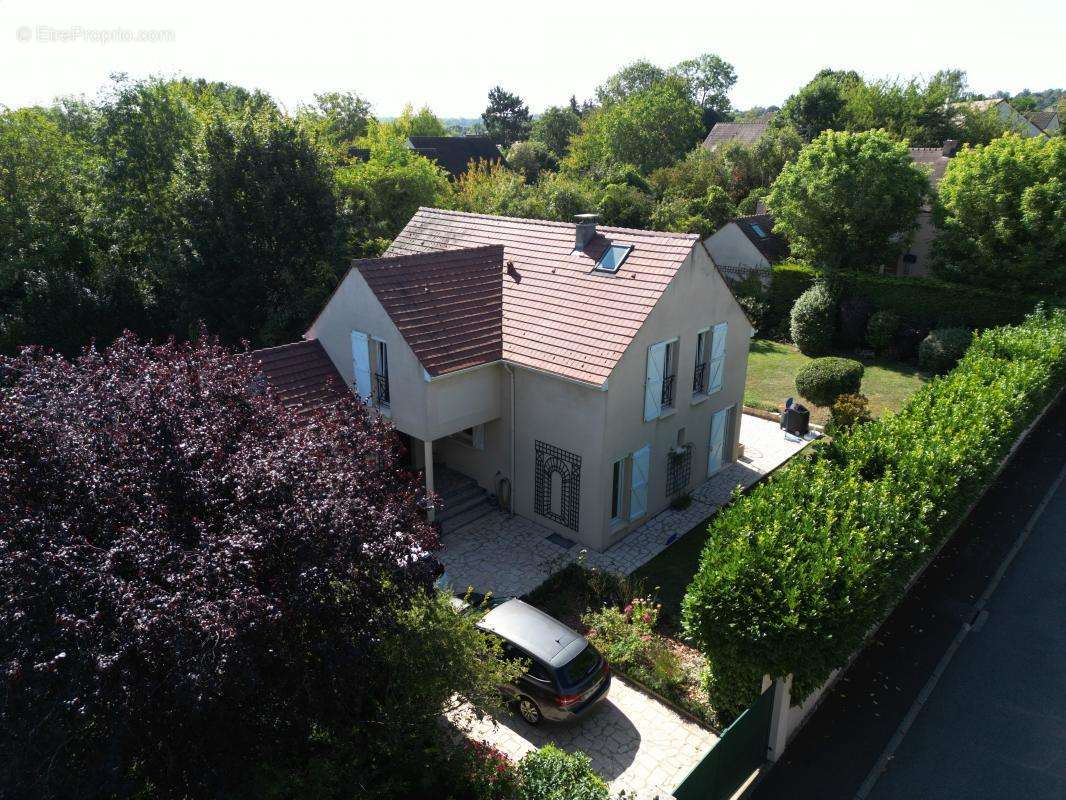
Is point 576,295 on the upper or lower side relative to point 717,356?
upper

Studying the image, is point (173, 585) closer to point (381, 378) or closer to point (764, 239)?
point (381, 378)

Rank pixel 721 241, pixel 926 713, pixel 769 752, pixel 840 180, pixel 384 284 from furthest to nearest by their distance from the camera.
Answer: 1. pixel 721 241
2. pixel 840 180
3. pixel 384 284
4. pixel 926 713
5. pixel 769 752

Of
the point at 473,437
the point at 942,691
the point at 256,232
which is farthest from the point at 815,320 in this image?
the point at 256,232

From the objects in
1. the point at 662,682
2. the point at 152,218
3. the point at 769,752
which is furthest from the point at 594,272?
the point at 152,218

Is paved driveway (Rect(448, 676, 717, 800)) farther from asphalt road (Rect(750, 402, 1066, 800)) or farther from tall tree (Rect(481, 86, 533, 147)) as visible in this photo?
tall tree (Rect(481, 86, 533, 147))

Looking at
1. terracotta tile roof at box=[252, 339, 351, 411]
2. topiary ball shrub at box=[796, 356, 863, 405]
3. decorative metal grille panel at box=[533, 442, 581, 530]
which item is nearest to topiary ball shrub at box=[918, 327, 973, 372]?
topiary ball shrub at box=[796, 356, 863, 405]

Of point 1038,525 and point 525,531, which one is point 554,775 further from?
point 1038,525

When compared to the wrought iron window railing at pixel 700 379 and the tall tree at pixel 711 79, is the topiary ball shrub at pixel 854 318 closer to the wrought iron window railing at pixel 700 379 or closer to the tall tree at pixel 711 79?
the wrought iron window railing at pixel 700 379
